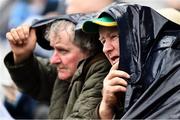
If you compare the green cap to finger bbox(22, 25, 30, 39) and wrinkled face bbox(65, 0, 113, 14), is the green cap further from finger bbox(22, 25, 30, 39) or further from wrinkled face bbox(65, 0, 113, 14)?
wrinkled face bbox(65, 0, 113, 14)

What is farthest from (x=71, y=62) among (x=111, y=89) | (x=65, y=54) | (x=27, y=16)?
(x=27, y=16)

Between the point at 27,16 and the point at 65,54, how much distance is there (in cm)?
321

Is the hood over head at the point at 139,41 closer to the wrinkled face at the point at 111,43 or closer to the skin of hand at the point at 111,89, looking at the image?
the skin of hand at the point at 111,89

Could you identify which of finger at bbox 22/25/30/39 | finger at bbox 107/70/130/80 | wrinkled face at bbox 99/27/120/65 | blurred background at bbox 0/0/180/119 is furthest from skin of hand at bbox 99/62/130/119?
finger at bbox 22/25/30/39

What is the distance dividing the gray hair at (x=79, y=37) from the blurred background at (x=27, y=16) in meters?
0.39

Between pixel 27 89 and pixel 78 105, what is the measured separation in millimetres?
1266

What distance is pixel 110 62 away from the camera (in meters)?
3.79

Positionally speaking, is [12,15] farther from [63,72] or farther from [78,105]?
[78,105]

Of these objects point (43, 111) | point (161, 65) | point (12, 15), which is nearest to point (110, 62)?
point (161, 65)

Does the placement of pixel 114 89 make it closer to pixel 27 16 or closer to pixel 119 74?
pixel 119 74

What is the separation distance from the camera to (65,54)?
177 inches

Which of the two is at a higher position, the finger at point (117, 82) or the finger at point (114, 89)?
the finger at point (117, 82)

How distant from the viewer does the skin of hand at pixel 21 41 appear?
464 centimetres

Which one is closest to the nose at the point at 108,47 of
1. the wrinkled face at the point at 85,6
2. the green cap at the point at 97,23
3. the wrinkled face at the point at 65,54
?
the green cap at the point at 97,23
